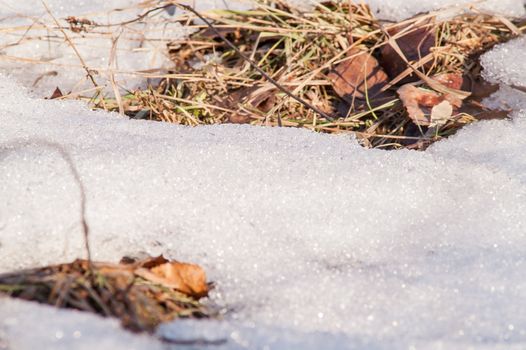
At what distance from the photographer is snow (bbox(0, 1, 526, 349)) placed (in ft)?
3.85

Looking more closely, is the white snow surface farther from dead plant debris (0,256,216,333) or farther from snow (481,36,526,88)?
dead plant debris (0,256,216,333)

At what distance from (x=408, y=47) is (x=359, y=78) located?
0.65 ft

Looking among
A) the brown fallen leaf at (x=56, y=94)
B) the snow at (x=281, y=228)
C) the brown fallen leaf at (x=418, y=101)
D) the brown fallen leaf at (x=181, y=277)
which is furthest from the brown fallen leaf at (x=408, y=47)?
the brown fallen leaf at (x=181, y=277)

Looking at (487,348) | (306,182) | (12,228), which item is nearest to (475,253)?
(487,348)

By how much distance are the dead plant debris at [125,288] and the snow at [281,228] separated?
4 centimetres

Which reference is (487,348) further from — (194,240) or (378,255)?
(194,240)

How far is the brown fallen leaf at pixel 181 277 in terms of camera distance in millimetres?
1252

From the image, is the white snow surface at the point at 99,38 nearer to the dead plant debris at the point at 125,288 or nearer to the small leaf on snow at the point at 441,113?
the small leaf on snow at the point at 441,113

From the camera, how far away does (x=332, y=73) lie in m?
2.21

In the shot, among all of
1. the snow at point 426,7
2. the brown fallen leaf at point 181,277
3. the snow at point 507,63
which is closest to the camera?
the brown fallen leaf at point 181,277

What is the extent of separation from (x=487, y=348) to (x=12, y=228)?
921mm

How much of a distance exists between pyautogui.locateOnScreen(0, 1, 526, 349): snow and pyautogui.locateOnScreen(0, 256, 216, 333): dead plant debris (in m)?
0.04

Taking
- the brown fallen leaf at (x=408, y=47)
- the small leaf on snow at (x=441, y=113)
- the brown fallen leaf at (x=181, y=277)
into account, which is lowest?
the brown fallen leaf at (x=181, y=277)

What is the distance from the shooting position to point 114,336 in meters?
1.03
